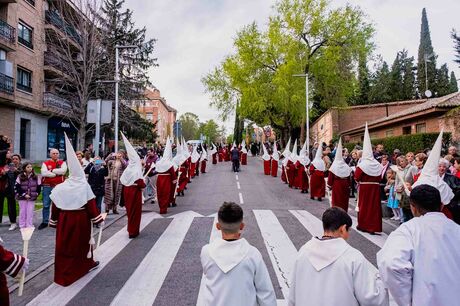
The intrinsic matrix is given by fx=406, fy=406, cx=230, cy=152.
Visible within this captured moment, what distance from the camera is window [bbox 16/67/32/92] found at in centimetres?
2895

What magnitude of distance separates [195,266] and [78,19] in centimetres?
2531

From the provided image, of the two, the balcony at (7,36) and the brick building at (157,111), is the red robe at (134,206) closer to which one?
the balcony at (7,36)

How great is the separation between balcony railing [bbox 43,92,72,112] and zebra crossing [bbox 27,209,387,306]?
23.5 m

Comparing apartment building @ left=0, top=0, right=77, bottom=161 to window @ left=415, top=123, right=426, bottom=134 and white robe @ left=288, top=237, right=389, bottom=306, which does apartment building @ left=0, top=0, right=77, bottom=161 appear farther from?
white robe @ left=288, top=237, right=389, bottom=306

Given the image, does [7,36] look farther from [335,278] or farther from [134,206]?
[335,278]

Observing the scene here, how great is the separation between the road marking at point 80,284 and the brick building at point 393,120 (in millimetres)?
14655

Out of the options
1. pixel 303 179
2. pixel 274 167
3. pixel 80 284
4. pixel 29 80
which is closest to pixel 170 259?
pixel 80 284

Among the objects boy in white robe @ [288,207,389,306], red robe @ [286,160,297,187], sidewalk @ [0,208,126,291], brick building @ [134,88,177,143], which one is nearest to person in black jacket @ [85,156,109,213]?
sidewalk @ [0,208,126,291]

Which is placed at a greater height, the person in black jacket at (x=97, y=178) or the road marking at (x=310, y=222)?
the person in black jacket at (x=97, y=178)

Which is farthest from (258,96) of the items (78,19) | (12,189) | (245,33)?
(12,189)

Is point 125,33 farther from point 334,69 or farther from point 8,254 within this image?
point 8,254

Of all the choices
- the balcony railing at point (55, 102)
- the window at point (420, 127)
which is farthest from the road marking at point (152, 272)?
the balcony railing at point (55, 102)

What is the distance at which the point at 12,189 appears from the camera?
34.9 ft

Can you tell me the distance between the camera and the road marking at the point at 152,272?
5535 millimetres
